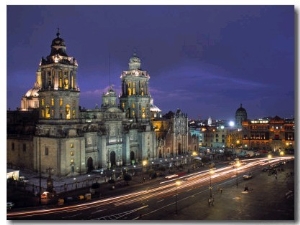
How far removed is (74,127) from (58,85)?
5.55 meters

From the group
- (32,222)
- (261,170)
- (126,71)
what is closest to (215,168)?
(261,170)

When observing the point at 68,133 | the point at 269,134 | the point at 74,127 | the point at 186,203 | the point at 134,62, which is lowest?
the point at 186,203

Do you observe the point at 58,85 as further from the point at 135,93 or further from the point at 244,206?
the point at 244,206

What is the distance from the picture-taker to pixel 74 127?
151ft

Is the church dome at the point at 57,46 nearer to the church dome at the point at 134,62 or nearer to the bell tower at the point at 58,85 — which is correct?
the bell tower at the point at 58,85

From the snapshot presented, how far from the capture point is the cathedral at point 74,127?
44.7 m

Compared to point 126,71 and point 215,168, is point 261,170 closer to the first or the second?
point 215,168

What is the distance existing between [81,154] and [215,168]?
18.3 m

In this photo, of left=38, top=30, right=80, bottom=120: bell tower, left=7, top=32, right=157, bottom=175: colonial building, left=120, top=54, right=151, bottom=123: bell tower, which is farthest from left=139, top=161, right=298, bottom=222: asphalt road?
left=120, top=54, right=151, bottom=123: bell tower

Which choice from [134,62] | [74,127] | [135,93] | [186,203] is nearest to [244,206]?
[186,203]

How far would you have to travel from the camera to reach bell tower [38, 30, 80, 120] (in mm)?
44750

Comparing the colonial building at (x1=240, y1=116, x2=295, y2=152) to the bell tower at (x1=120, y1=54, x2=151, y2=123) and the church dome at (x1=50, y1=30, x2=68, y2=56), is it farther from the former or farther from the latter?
the church dome at (x1=50, y1=30, x2=68, y2=56)

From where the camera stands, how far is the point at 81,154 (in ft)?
152

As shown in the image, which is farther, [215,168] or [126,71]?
[126,71]
